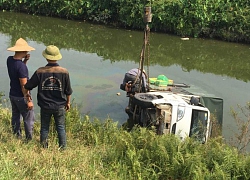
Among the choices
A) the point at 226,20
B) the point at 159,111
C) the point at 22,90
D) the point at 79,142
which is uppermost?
the point at 226,20

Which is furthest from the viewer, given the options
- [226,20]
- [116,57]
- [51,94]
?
[226,20]

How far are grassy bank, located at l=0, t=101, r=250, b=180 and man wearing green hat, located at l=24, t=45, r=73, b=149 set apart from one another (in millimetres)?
512

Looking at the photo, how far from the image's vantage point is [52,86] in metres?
4.36

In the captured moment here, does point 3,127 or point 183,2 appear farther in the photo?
point 183,2

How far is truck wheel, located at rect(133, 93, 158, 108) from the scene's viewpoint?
19.7ft

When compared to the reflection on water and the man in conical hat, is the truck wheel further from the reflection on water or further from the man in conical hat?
the man in conical hat

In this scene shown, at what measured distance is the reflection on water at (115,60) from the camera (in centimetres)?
880

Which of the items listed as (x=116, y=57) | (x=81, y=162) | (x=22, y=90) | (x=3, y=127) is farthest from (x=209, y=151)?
(x=116, y=57)

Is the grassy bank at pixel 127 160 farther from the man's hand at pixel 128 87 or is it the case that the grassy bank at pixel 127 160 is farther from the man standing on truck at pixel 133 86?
the man's hand at pixel 128 87

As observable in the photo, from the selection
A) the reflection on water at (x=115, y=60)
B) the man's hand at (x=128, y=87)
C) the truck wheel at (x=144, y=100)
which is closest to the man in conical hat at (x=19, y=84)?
the truck wheel at (x=144, y=100)

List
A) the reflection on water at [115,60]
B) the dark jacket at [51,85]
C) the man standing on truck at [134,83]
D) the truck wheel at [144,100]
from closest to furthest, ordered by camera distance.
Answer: the dark jacket at [51,85] → the truck wheel at [144,100] → the man standing on truck at [134,83] → the reflection on water at [115,60]

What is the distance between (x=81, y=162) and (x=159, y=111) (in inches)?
82.7

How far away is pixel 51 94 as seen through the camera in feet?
14.5

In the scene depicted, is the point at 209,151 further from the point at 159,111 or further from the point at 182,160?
the point at 159,111
